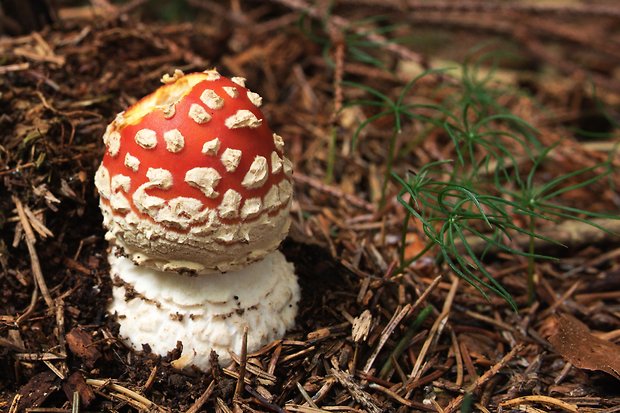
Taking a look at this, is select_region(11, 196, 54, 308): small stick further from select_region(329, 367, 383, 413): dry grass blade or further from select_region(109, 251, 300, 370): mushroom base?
select_region(329, 367, 383, 413): dry grass blade

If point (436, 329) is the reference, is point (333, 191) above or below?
above

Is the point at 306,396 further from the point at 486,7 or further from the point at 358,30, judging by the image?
the point at 486,7

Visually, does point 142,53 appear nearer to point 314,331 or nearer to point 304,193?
point 304,193

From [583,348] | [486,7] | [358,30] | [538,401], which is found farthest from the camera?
[486,7]

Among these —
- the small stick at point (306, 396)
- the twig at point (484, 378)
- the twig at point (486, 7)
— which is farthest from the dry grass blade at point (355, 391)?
the twig at point (486, 7)

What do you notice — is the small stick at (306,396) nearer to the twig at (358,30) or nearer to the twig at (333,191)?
the twig at (333,191)

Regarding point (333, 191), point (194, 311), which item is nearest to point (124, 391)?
point (194, 311)

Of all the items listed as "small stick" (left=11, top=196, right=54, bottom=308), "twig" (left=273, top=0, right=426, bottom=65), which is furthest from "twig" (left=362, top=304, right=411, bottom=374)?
"twig" (left=273, top=0, right=426, bottom=65)
